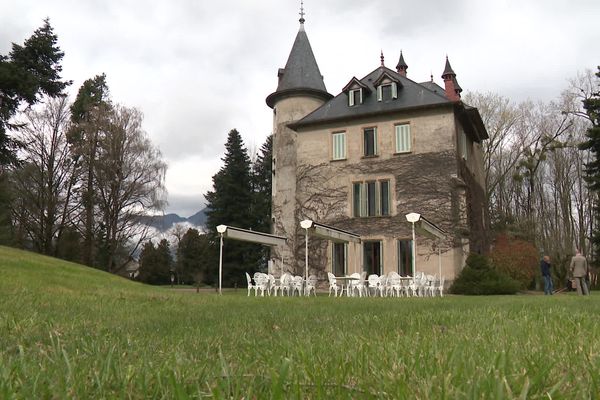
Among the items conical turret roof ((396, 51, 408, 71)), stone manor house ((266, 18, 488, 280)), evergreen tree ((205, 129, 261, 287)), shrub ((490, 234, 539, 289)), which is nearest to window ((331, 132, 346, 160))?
stone manor house ((266, 18, 488, 280))

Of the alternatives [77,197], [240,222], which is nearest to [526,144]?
[240,222]

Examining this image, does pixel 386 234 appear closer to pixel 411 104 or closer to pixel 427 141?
pixel 427 141

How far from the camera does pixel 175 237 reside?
63219mm

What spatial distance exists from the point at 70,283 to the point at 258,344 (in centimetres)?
954

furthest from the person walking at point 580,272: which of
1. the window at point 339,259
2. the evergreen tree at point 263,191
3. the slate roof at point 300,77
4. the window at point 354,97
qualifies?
the evergreen tree at point 263,191

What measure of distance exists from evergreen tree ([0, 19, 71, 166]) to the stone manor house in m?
12.6

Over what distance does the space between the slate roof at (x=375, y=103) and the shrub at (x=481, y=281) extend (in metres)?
8.06

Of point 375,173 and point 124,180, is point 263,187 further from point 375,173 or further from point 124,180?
point 375,173

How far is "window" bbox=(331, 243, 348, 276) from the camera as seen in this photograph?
25.6 metres

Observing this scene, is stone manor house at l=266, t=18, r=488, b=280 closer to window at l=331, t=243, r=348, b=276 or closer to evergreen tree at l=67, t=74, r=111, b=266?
window at l=331, t=243, r=348, b=276

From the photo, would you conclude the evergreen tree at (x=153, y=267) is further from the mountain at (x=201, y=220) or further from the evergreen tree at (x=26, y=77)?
the evergreen tree at (x=26, y=77)

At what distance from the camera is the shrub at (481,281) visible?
19656mm

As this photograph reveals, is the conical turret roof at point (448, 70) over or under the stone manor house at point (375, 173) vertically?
over

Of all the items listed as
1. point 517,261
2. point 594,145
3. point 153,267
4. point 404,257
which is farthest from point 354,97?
point 153,267
